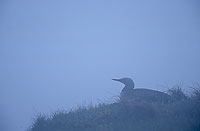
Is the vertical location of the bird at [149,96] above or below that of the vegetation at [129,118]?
above

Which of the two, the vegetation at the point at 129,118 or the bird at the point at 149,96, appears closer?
the vegetation at the point at 129,118

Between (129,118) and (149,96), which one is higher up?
(149,96)

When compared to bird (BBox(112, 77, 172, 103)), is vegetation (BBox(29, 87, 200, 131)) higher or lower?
lower

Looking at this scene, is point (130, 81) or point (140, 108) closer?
point (140, 108)

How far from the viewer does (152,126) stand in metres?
7.57

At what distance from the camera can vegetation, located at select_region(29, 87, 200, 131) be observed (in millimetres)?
7610

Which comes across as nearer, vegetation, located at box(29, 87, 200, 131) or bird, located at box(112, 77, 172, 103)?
vegetation, located at box(29, 87, 200, 131)

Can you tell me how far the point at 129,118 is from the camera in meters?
9.05

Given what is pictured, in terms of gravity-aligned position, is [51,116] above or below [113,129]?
above

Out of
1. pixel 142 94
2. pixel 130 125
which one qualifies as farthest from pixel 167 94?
pixel 130 125

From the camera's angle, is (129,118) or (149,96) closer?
(129,118)

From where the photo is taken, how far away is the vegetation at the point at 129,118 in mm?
7610

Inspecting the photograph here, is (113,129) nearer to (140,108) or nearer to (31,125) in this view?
(140,108)

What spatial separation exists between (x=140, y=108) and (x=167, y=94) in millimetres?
2607
